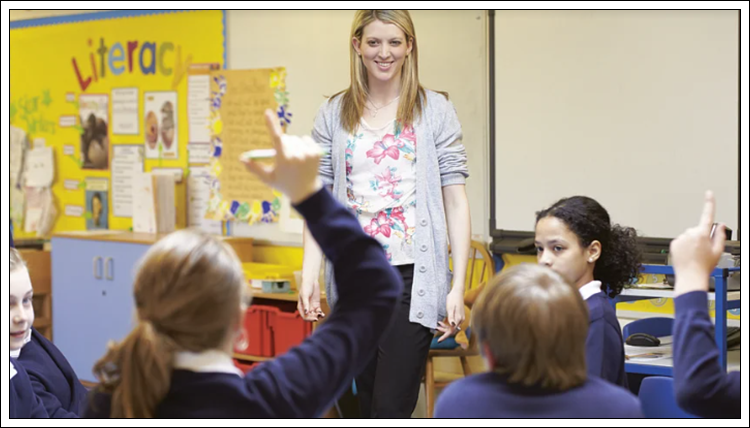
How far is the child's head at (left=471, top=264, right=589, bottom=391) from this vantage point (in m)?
1.04

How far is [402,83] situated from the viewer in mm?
1932

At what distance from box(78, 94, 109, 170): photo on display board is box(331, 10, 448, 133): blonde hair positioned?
131 inches

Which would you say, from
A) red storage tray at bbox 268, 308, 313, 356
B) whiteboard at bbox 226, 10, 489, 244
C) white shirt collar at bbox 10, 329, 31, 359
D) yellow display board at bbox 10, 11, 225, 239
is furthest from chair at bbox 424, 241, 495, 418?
white shirt collar at bbox 10, 329, 31, 359

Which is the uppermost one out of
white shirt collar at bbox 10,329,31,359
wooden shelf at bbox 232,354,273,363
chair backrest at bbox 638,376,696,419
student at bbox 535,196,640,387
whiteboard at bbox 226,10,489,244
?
whiteboard at bbox 226,10,489,244

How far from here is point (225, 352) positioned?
985 mm

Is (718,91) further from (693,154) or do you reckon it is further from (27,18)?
(27,18)

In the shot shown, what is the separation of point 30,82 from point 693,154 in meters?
3.64

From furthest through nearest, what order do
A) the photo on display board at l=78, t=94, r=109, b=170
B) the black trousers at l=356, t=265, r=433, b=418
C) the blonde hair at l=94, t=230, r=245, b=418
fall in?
the photo on display board at l=78, t=94, r=109, b=170
the black trousers at l=356, t=265, r=433, b=418
the blonde hair at l=94, t=230, r=245, b=418

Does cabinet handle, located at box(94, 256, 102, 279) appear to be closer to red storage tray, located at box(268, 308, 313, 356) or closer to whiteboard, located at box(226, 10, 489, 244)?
whiteboard, located at box(226, 10, 489, 244)

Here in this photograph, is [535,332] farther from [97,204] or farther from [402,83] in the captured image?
[97,204]

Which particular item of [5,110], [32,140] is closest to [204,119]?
[32,140]

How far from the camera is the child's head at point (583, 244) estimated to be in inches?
76.3

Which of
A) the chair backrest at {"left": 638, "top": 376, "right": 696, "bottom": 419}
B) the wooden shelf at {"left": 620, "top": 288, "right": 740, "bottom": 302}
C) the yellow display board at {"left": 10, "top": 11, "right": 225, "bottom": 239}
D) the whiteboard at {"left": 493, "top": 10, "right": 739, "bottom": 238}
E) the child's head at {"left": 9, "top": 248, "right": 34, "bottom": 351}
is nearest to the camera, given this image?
the child's head at {"left": 9, "top": 248, "right": 34, "bottom": 351}

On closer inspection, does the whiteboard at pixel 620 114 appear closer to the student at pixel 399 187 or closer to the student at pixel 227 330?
the student at pixel 399 187
